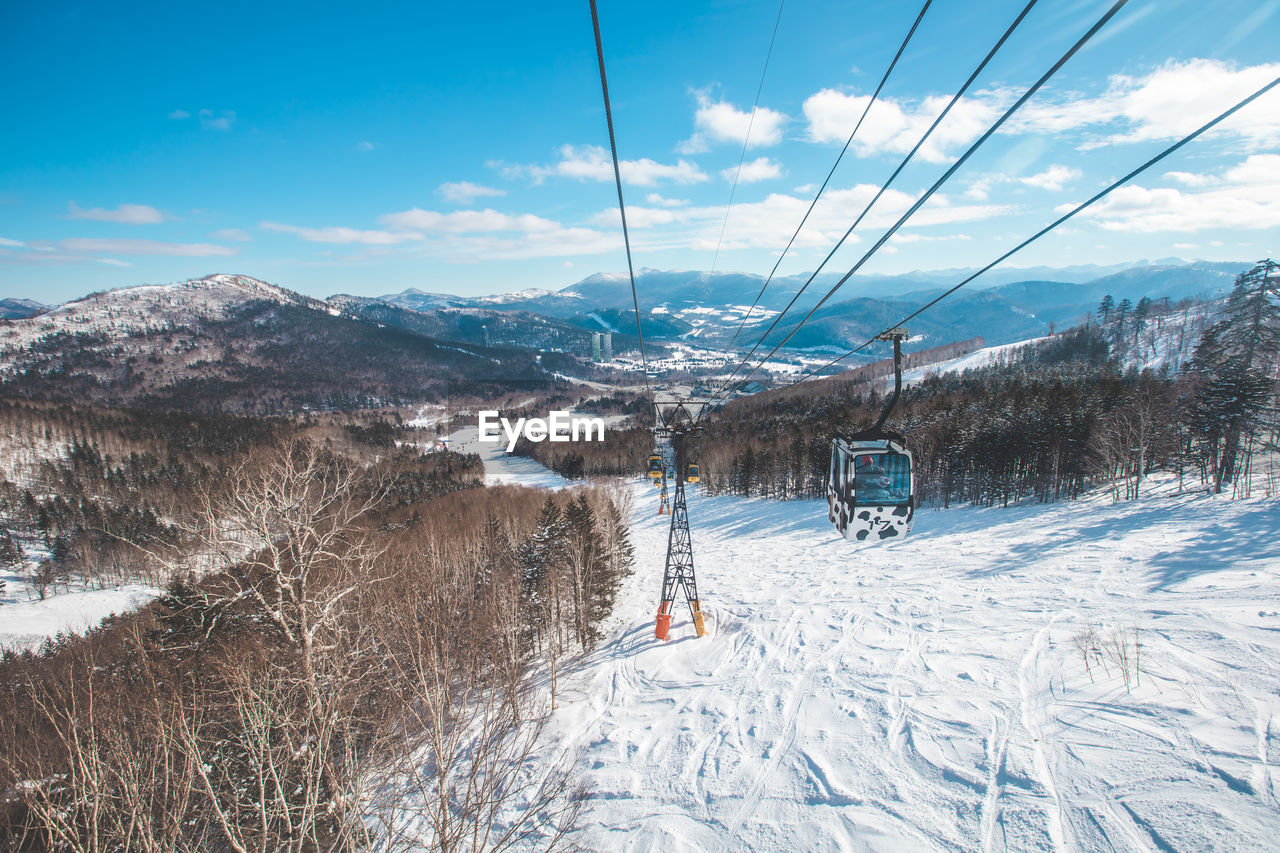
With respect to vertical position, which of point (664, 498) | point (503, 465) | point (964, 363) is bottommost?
point (503, 465)

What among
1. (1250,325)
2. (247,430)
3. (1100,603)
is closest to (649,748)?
(1100,603)

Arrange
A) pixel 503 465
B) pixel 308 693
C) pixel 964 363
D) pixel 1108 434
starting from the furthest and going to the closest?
pixel 964 363 < pixel 503 465 < pixel 1108 434 < pixel 308 693

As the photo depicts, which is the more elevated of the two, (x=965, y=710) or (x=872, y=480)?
(x=872, y=480)

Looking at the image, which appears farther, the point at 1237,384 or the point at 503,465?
the point at 503,465

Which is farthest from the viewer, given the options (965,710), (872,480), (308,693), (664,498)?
(664,498)

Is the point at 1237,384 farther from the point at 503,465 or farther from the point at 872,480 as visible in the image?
the point at 503,465

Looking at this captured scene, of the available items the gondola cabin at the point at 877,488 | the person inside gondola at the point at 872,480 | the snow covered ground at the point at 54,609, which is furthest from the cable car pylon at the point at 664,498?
the snow covered ground at the point at 54,609

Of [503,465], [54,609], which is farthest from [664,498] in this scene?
[503,465]

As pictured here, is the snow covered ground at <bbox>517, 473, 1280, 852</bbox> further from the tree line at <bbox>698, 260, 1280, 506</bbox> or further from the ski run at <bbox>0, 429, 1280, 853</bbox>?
the tree line at <bbox>698, 260, 1280, 506</bbox>
